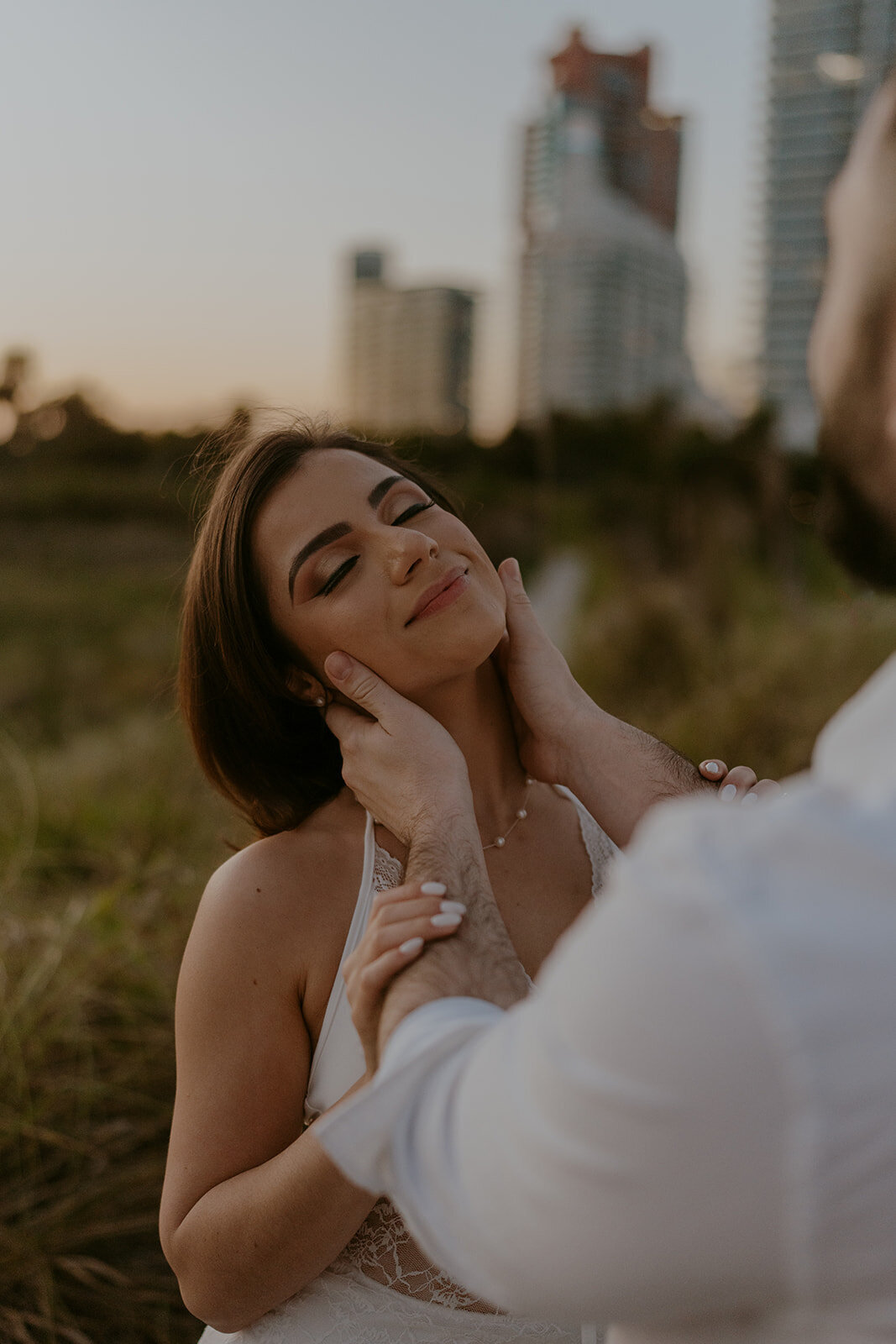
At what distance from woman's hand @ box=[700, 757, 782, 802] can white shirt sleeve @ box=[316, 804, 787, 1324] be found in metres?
1.22

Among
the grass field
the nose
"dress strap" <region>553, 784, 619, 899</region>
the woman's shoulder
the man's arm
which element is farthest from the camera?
the grass field

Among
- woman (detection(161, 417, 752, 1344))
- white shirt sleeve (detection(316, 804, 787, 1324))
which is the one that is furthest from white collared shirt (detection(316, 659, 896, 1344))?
woman (detection(161, 417, 752, 1344))

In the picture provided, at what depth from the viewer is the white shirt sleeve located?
29.9 inches

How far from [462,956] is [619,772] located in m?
0.96

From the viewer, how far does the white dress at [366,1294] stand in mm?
1741

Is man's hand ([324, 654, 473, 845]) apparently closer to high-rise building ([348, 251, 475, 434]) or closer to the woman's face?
the woman's face

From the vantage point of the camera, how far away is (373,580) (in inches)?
75.4

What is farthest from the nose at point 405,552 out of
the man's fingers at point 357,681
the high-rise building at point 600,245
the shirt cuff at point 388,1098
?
the high-rise building at point 600,245

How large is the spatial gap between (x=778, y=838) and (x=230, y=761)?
1.57 m

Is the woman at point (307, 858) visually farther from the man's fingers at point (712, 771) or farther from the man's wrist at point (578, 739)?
the man's fingers at point (712, 771)

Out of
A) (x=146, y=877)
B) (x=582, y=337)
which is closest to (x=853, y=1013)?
(x=146, y=877)

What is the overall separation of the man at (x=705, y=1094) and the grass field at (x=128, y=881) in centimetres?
189

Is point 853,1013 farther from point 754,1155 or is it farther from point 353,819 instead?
point 353,819

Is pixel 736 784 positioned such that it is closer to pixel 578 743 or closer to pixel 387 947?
pixel 578 743
